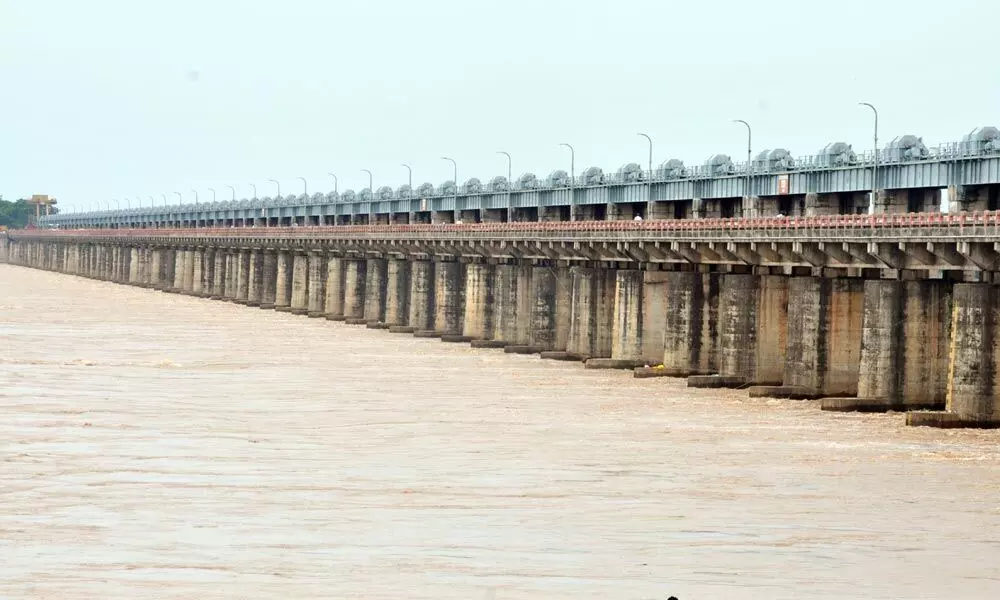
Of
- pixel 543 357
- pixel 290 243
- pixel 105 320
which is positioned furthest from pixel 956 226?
pixel 290 243

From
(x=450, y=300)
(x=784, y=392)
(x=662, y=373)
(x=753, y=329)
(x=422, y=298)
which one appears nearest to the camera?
(x=784, y=392)

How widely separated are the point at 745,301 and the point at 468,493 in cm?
3716

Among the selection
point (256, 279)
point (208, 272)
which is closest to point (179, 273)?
point (208, 272)

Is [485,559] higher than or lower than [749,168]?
lower

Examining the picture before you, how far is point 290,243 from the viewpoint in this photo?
153375 millimetres

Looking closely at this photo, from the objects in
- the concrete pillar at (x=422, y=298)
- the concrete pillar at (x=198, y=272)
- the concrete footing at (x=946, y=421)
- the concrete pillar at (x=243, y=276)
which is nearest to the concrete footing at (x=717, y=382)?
the concrete footing at (x=946, y=421)

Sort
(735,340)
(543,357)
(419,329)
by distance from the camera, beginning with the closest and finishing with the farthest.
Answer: (735,340), (543,357), (419,329)

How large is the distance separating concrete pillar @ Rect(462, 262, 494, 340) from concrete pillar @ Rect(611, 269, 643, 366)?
1940 centimetres

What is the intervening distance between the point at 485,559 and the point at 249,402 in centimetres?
2917

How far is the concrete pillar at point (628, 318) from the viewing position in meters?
80.9

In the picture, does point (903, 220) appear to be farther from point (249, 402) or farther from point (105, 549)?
point (105, 549)

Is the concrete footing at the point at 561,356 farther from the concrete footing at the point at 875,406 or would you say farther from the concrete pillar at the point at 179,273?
the concrete pillar at the point at 179,273

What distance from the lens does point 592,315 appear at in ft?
288

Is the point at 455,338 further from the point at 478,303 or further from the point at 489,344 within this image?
the point at 489,344
